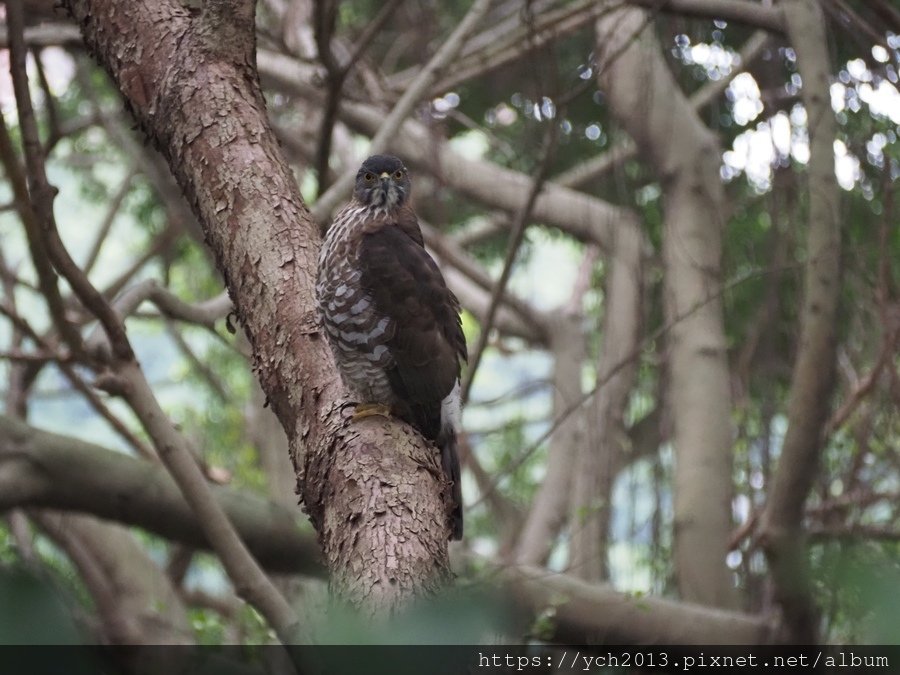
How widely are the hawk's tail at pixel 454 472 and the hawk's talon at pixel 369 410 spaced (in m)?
0.22

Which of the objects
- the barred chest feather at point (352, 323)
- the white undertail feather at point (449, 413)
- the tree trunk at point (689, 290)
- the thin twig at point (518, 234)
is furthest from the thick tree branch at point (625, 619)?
the barred chest feather at point (352, 323)

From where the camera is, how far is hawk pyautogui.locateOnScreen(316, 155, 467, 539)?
296 cm

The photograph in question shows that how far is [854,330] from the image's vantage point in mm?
5176

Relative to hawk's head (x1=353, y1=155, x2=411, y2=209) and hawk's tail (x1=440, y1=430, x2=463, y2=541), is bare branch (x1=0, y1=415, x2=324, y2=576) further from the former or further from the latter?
hawk's head (x1=353, y1=155, x2=411, y2=209)

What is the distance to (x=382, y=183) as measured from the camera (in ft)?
11.6

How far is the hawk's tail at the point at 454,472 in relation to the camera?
2.89 meters

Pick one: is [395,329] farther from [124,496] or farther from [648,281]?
[648,281]

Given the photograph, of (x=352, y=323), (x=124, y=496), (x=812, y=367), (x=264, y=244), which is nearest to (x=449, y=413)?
(x=352, y=323)

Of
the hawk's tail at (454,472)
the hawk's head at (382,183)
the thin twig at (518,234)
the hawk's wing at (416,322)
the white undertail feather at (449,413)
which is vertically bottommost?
the hawk's tail at (454,472)

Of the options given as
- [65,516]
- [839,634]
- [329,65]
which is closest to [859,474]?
[839,634]

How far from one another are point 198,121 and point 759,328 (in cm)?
327

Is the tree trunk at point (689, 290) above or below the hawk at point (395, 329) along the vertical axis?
above

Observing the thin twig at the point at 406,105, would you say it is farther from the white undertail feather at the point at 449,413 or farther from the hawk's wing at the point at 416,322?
the white undertail feather at the point at 449,413

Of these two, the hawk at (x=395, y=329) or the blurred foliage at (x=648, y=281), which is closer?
the hawk at (x=395, y=329)
